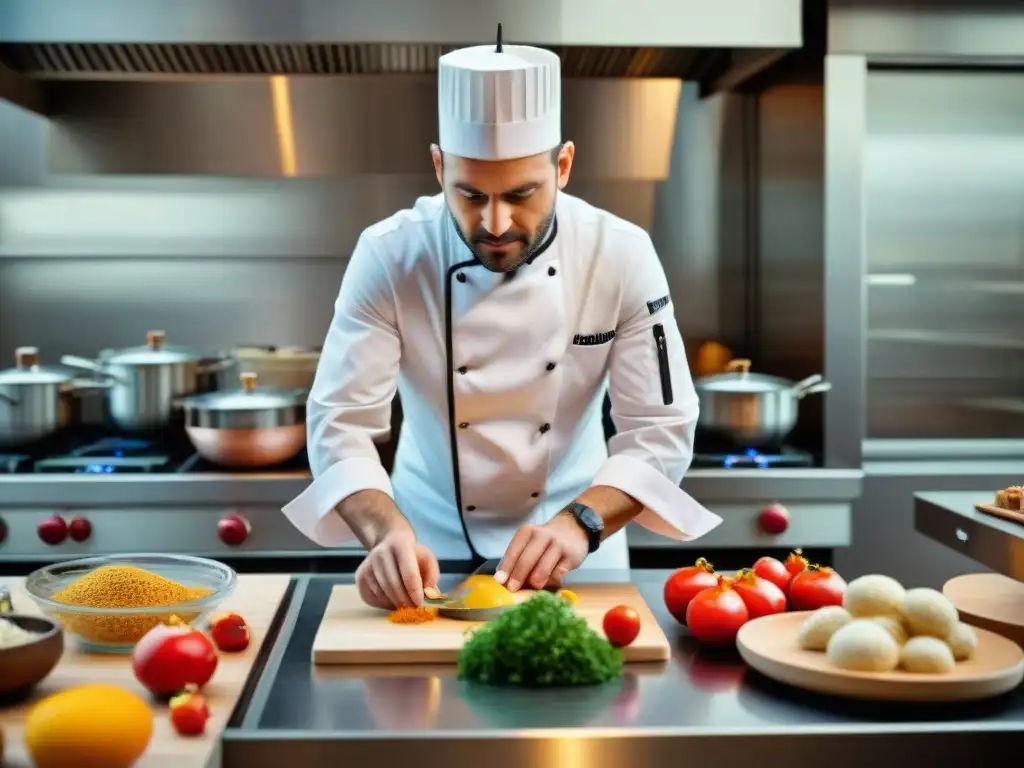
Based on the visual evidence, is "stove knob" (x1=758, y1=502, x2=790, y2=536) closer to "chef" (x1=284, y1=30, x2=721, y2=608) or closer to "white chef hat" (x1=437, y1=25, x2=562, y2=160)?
"chef" (x1=284, y1=30, x2=721, y2=608)

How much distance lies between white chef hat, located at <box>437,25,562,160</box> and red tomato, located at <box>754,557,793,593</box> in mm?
701

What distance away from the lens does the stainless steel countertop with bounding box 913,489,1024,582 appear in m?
1.92

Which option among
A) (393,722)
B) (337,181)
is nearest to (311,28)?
(337,181)

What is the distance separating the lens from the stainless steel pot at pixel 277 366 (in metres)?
3.36

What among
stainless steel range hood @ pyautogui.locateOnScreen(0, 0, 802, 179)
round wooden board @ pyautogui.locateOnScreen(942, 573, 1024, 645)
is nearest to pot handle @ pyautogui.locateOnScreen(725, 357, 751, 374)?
stainless steel range hood @ pyautogui.locateOnScreen(0, 0, 802, 179)

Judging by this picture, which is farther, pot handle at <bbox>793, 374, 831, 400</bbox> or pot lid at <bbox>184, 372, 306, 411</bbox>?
pot handle at <bbox>793, 374, 831, 400</bbox>

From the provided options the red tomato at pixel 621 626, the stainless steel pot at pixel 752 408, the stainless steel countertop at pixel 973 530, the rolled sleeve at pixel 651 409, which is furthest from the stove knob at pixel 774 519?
the red tomato at pixel 621 626

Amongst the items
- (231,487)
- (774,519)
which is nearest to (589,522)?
(774,519)

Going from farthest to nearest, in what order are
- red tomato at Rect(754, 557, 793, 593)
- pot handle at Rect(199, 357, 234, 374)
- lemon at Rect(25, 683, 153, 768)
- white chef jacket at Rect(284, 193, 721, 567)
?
pot handle at Rect(199, 357, 234, 374) → white chef jacket at Rect(284, 193, 721, 567) → red tomato at Rect(754, 557, 793, 593) → lemon at Rect(25, 683, 153, 768)

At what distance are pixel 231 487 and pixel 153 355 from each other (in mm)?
518

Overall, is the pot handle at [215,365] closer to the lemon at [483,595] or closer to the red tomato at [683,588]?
the lemon at [483,595]

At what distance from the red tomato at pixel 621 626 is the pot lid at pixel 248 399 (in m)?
1.54

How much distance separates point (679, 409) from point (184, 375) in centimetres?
151

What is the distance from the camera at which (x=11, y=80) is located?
3131 mm
